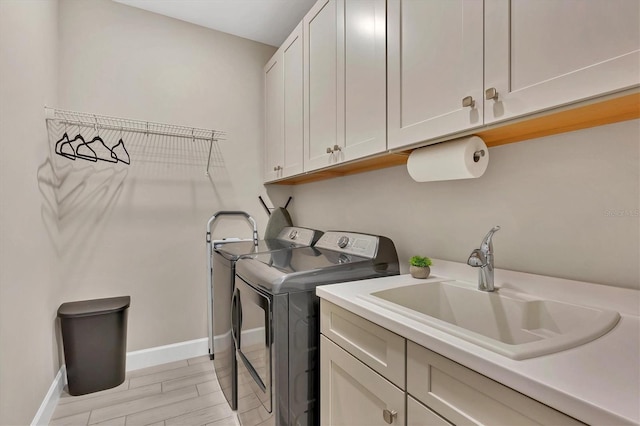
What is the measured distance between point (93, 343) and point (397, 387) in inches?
84.3

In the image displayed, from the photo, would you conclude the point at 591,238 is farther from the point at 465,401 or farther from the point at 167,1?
the point at 167,1

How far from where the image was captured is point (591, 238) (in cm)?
98

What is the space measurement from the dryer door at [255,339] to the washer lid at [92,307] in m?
1.00

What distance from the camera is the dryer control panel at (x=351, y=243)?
62.4 inches

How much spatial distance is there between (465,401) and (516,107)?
0.80 m

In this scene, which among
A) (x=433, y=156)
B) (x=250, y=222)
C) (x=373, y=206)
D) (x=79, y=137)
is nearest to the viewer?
(x=433, y=156)

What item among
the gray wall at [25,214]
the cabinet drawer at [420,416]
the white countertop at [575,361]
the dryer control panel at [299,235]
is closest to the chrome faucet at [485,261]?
the white countertop at [575,361]

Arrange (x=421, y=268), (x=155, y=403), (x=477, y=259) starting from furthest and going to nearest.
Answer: (x=155, y=403), (x=421, y=268), (x=477, y=259)

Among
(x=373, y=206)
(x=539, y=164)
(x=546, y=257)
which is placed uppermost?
(x=539, y=164)

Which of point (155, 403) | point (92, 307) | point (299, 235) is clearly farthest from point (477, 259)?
point (92, 307)

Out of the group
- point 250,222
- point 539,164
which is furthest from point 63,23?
point 539,164

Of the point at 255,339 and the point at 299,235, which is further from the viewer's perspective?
the point at 299,235

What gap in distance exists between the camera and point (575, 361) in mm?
619

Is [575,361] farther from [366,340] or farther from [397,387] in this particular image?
[366,340]
